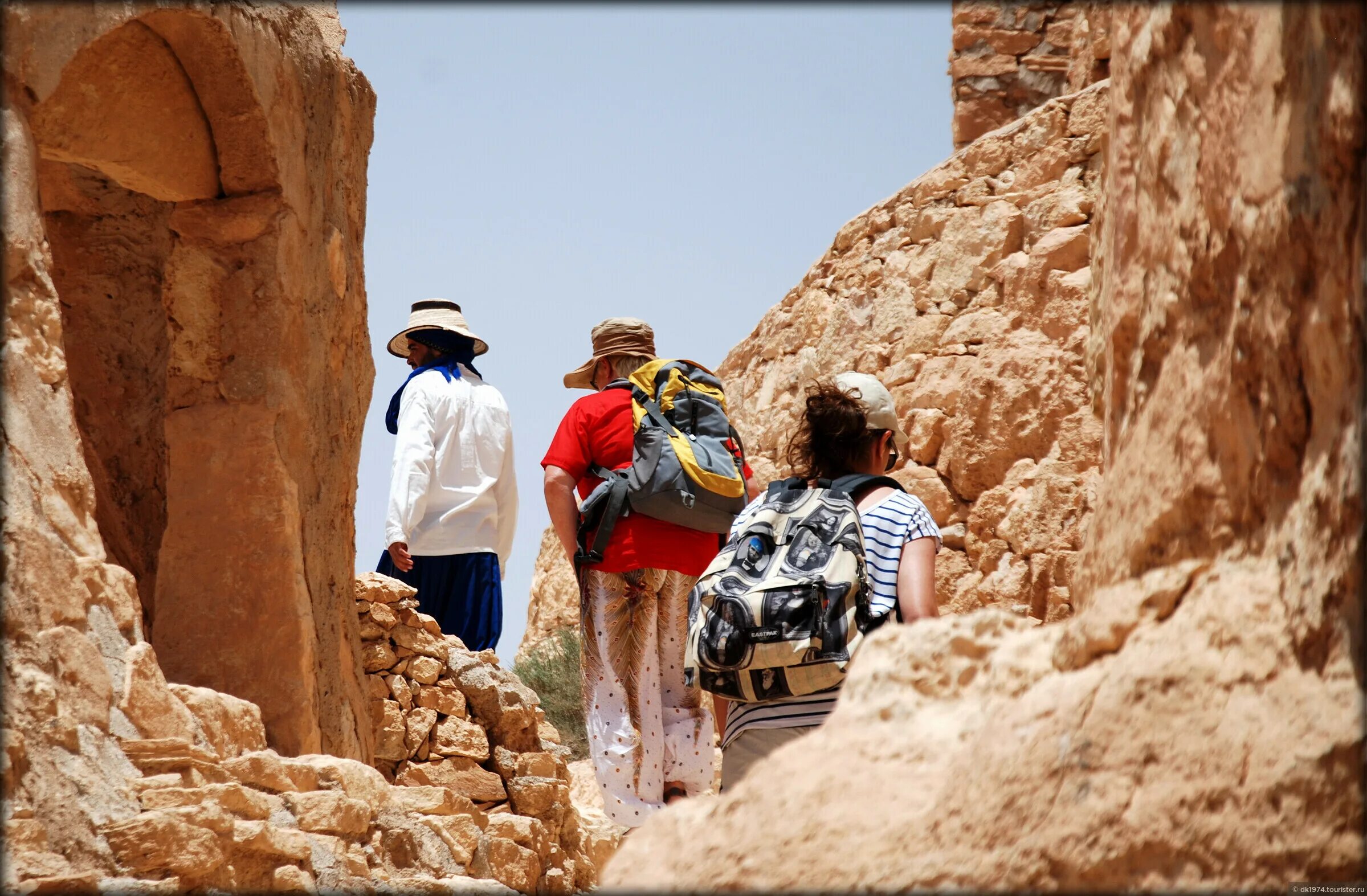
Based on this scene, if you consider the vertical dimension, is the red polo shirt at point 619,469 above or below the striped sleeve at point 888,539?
above

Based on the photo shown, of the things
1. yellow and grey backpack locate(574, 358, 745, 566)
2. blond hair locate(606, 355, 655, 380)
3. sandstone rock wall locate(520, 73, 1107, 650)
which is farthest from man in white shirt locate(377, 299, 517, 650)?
sandstone rock wall locate(520, 73, 1107, 650)

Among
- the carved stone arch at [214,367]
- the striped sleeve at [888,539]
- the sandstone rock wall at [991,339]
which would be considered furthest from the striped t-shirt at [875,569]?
the sandstone rock wall at [991,339]

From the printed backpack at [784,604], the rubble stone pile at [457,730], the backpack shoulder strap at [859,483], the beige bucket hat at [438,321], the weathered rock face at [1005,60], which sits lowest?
the rubble stone pile at [457,730]

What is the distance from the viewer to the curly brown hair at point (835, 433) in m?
3.30

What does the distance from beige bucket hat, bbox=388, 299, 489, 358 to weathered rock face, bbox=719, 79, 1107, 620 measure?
2.44 meters

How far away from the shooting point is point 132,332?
467 centimetres

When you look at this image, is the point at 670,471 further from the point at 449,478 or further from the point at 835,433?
the point at 449,478

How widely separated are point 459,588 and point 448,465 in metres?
0.61

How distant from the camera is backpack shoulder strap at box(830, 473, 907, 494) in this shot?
3.20m

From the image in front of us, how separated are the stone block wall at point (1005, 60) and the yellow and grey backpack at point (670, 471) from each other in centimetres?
649

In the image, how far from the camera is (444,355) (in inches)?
222

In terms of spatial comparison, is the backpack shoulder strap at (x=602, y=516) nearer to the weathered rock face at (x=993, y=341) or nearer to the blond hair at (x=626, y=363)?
the blond hair at (x=626, y=363)

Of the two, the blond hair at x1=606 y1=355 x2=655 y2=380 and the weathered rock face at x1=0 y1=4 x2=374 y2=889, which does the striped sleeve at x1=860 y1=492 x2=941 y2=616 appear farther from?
the blond hair at x1=606 y1=355 x2=655 y2=380

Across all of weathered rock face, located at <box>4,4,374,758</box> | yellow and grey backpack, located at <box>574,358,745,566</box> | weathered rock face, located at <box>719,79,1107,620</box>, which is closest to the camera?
weathered rock face, located at <box>4,4,374,758</box>
